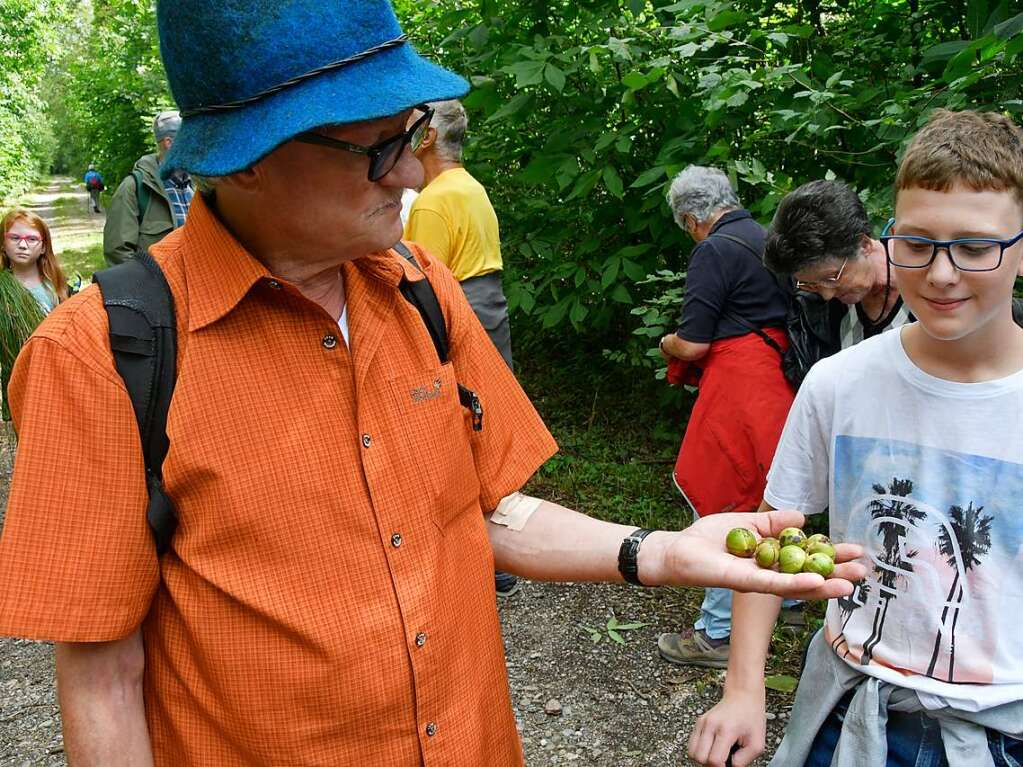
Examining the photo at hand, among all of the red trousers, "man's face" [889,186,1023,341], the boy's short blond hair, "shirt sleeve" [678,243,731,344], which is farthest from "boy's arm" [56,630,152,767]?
"shirt sleeve" [678,243,731,344]

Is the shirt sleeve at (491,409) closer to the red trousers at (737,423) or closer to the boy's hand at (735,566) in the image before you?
the boy's hand at (735,566)

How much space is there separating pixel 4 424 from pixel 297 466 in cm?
681

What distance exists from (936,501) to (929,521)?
0.04 meters

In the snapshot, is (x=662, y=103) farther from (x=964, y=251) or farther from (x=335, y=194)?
(x=335, y=194)

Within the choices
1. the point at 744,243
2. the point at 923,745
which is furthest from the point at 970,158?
the point at 744,243

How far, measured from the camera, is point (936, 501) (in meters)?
1.56

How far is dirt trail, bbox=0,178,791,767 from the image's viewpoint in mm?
3488

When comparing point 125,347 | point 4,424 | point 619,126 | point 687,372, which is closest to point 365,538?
point 125,347

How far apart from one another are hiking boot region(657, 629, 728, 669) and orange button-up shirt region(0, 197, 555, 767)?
267 centimetres

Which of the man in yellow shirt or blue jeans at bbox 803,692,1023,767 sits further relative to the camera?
the man in yellow shirt

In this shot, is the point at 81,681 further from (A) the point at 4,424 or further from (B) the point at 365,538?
(A) the point at 4,424

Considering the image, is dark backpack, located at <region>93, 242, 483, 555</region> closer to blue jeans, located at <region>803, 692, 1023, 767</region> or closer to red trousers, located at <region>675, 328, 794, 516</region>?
blue jeans, located at <region>803, 692, 1023, 767</region>

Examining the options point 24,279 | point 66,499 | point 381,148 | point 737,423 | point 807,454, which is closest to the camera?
point 66,499

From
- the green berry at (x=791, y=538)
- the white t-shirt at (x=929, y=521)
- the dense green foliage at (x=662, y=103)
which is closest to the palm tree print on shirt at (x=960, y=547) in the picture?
the white t-shirt at (x=929, y=521)
